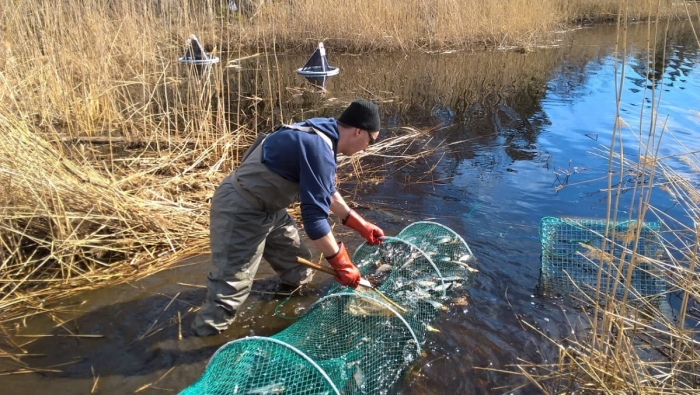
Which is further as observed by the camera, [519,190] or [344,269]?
[519,190]

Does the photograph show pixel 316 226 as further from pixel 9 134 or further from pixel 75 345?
pixel 9 134

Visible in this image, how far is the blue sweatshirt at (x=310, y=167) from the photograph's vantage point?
283 cm

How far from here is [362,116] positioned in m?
2.92

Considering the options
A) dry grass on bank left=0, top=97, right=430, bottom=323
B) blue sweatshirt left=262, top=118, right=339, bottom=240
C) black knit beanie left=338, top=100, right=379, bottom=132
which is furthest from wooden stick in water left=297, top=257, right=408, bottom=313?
dry grass on bank left=0, top=97, right=430, bottom=323

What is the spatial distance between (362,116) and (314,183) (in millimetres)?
504

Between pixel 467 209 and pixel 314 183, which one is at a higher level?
pixel 314 183

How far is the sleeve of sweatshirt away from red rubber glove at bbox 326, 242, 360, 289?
0.60ft

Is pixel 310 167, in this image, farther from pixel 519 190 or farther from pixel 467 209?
pixel 519 190

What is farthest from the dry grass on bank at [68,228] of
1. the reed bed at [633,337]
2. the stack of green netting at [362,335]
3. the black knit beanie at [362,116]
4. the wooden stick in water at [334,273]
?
the reed bed at [633,337]

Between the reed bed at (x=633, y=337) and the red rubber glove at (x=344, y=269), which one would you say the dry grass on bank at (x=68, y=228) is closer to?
the red rubber glove at (x=344, y=269)

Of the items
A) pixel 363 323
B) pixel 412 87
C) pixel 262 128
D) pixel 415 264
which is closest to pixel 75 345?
pixel 363 323

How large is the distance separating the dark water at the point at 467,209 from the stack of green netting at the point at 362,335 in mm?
184

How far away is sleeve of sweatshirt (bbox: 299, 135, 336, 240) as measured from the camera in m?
2.82

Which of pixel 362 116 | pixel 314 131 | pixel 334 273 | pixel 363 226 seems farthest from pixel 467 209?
pixel 314 131
